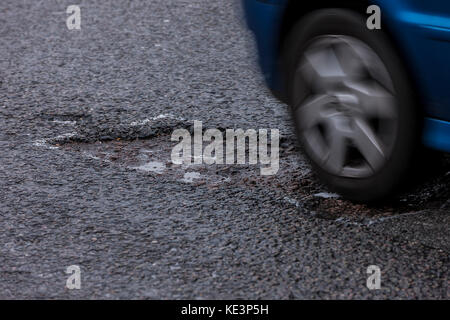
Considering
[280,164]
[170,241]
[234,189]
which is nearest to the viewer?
[170,241]

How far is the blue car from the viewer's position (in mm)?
3215

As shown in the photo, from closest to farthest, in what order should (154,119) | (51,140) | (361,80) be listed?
(361,80)
(51,140)
(154,119)

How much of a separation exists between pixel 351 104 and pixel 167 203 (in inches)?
35.0

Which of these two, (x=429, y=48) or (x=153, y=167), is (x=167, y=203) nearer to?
(x=153, y=167)

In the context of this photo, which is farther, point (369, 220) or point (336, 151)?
point (336, 151)

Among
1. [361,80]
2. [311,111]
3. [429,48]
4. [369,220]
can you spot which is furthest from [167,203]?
[429,48]

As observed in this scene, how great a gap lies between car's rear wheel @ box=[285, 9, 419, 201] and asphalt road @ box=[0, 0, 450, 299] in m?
0.15

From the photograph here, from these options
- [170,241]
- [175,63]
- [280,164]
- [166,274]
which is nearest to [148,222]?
→ [170,241]

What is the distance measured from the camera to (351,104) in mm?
3502

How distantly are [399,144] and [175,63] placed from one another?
2.53 metres

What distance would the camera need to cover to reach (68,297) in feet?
9.68

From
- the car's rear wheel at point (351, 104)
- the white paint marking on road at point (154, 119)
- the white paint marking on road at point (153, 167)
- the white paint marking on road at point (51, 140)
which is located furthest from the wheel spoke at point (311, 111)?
the white paint marking on road at point (51, 140)

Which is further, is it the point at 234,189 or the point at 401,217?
the point at 234,189
